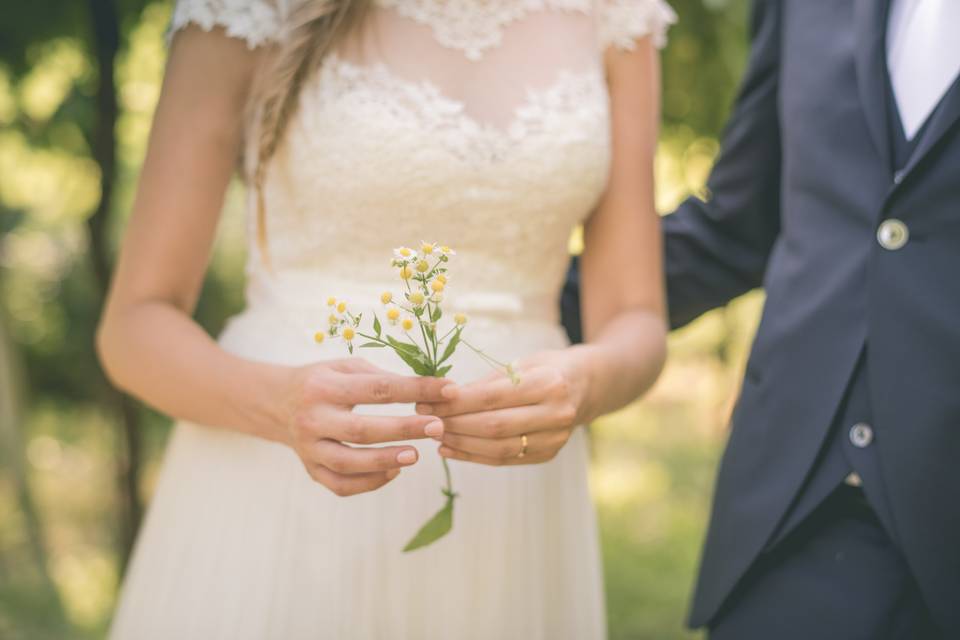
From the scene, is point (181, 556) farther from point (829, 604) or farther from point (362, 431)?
point (829, 604)

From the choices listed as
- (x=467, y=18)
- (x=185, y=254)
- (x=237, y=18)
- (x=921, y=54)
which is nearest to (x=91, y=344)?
(x=185, y=254)

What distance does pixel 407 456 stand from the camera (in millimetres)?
1430

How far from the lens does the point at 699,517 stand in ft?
22.8

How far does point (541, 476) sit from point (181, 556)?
77 cm

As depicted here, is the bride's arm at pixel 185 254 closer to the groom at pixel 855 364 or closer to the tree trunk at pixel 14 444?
the groom at pixel 855 364

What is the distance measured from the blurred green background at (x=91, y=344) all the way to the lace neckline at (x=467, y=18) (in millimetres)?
1201

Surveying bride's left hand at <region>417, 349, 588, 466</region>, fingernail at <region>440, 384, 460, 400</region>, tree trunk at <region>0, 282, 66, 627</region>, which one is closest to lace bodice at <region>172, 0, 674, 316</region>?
bride's left hand at <region>417, 349, 588, 466</region>

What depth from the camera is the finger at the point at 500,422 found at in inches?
58.6

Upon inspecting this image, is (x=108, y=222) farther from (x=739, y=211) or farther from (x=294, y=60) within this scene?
(x=739, y=211)

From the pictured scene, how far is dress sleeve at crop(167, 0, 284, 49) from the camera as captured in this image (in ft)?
5.93

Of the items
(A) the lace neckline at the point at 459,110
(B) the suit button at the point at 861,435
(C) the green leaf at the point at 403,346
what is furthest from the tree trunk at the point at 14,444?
(B) the suit button at the point at 861,435

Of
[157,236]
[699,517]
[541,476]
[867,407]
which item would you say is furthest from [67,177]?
[699,517]

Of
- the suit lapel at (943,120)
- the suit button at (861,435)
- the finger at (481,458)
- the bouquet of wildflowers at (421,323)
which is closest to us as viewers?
the bouquet of wildflowers at (421,323)

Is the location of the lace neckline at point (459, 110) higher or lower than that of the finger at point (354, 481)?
higher
